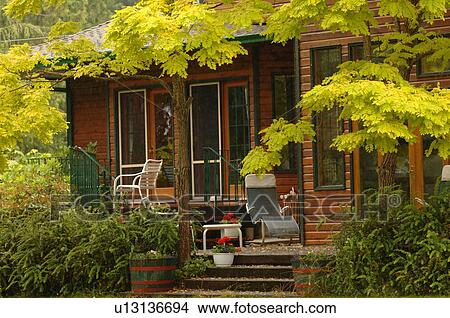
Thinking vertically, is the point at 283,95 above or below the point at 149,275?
above

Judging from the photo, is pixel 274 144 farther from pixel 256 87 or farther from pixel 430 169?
pixel 256 87

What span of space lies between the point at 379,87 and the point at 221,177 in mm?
7642

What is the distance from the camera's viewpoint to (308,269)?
13.1 meters

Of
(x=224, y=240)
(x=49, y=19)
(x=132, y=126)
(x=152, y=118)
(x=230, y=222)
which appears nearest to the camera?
(x=224, y=240)

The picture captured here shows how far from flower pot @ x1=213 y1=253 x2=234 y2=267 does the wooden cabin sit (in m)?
1.59

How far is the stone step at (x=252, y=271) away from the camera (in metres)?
14.1

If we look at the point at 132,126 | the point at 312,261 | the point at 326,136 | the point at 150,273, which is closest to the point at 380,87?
the point at 312,261

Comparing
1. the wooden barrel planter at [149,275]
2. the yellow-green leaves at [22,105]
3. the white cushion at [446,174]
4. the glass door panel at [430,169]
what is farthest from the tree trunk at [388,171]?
the yellow-green leaves at [22,105]

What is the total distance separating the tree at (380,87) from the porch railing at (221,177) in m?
4.50

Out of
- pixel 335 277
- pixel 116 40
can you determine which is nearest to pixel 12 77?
pixel 116 40
